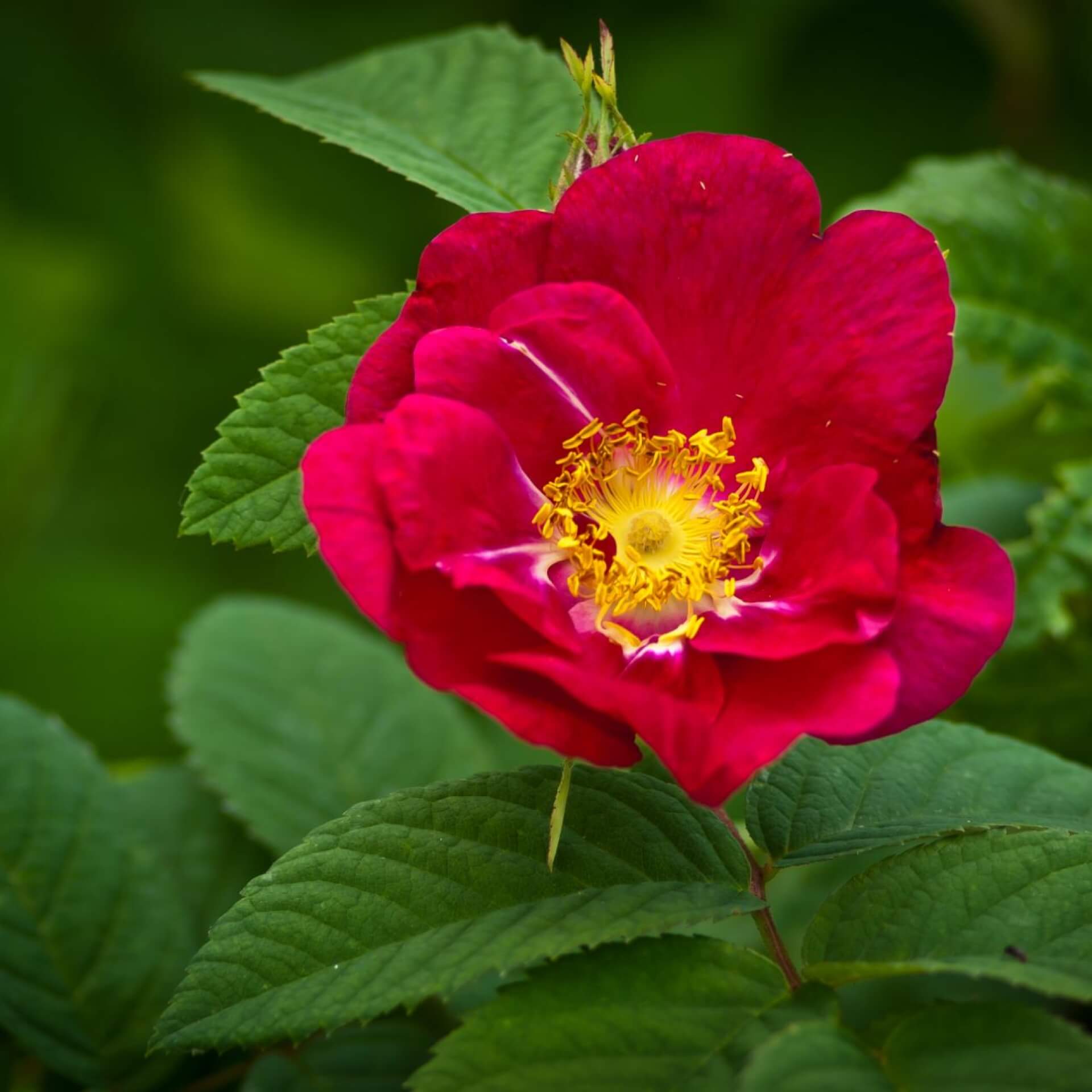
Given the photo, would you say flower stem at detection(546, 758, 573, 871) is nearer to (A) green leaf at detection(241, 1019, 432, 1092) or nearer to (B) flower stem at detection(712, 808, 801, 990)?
(B) flower stem at detection(712, 808, 801, 990)

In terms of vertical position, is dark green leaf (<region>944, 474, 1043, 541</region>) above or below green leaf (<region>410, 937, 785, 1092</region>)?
above

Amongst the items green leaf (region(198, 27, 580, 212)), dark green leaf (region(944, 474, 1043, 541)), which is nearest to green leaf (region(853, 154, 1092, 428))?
dark green leaf (region(944, 474, 1043, 541))

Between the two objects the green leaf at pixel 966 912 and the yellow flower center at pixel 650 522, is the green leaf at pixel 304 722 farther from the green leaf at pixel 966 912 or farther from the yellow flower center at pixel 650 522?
the green leaf at pixel 966 912

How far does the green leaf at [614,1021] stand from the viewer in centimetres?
67

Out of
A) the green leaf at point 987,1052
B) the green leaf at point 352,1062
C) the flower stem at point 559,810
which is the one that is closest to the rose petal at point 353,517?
the flower stem at point 559,810

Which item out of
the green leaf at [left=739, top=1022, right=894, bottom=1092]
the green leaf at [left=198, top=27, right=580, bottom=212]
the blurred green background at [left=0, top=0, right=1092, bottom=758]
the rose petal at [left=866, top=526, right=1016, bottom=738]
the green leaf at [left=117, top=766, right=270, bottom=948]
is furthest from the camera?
the blurred green background at [left=0, top=0, right=1092, bottom=758]

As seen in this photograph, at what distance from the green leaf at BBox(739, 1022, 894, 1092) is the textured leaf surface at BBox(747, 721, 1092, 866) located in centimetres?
14

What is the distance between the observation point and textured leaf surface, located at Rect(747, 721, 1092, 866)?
0.82m

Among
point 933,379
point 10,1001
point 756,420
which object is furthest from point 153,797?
point 933,379

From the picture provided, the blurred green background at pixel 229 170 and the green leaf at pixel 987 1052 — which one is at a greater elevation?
the blurred green background at pixel 229 170

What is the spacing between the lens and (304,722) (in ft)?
4.18

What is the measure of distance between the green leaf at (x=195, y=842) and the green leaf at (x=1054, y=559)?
728mm

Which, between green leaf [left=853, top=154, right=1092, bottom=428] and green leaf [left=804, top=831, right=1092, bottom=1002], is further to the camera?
green leaf [left=853, top=154, right=1092, bottom=428]

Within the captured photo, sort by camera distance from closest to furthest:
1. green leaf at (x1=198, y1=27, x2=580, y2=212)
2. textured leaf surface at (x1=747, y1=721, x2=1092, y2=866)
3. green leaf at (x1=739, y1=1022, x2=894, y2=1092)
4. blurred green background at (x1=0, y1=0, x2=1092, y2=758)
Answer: green leaf at (x1=739, y1=1022, x2=894, y2=1092) < textured leaf surface at (x1=747, y1=721, x2=1092, y2=866) < green leaf at (x1=198, y1=27, x2=580, y2=212) < blurred green background at (x1=0, y1=0, x2=1092, y2=758)
